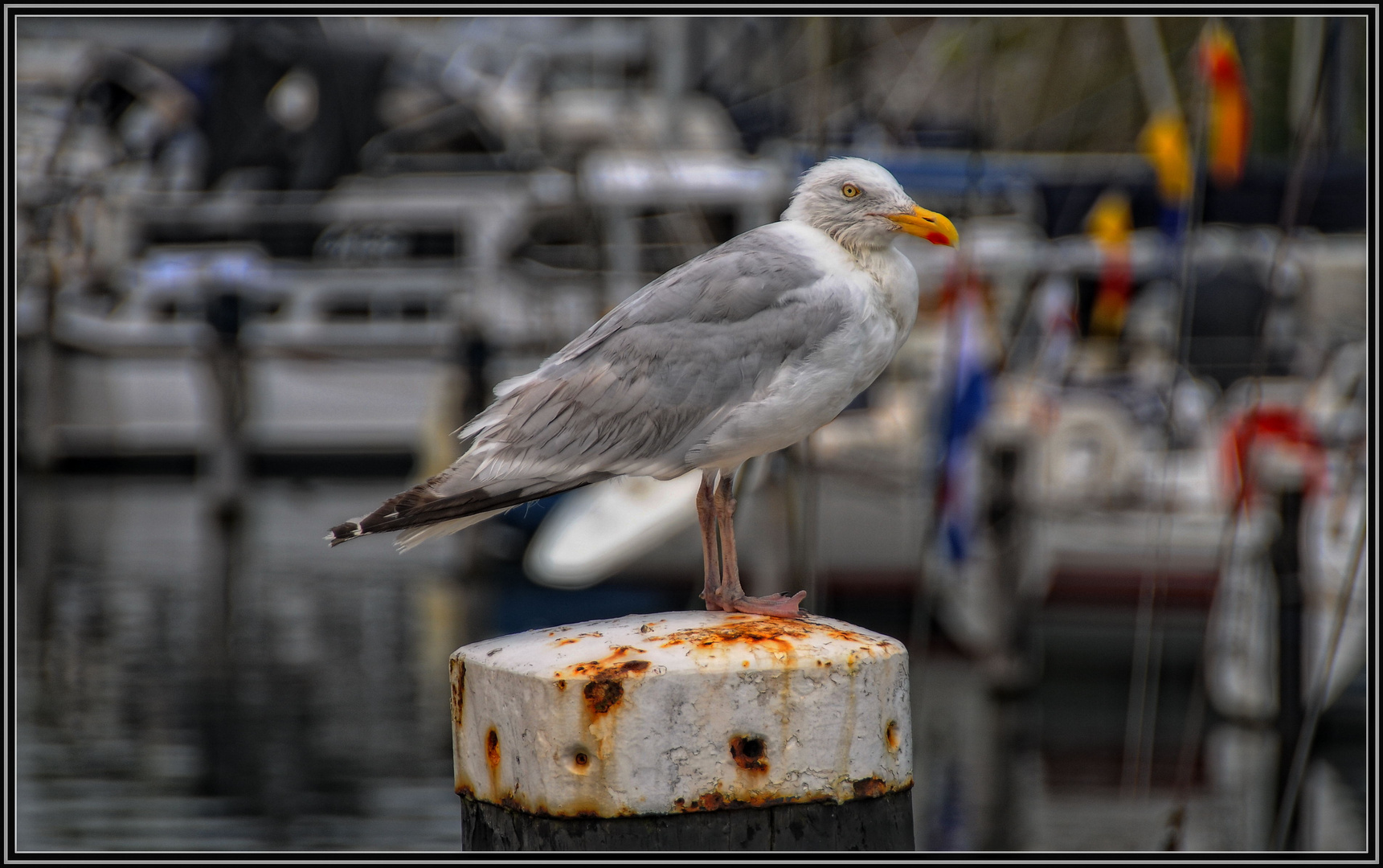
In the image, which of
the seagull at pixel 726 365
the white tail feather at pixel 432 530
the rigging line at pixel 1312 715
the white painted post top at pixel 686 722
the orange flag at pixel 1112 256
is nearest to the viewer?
the white painted post top at pixel 686 722

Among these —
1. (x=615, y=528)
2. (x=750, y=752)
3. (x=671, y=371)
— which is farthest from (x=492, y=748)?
(x=615, y=528)

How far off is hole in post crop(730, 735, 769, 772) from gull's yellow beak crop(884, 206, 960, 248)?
4.70ft

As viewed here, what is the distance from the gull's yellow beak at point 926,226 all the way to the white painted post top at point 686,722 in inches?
45.7

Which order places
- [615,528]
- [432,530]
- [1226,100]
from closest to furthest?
[432,530]
[1226,100]
[615,528]

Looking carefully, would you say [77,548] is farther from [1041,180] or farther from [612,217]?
[1041,180]

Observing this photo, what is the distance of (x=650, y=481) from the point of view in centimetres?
1432

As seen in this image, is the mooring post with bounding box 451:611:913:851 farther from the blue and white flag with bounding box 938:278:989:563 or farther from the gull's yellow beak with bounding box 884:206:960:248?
the blue and white flag with bounding box 938:278:989:563

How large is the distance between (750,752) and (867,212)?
1490 millimetres

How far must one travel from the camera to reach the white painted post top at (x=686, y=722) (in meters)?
3.17

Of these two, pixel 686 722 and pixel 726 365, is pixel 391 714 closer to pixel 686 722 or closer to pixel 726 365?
pixel 726 365

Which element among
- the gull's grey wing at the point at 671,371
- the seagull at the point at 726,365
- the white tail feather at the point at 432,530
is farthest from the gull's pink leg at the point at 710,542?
the white tail feather at the point at 432,530

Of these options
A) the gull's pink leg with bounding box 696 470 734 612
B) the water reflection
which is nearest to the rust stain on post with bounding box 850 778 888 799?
the gull's pink leg with bounding box 696 470 734 612

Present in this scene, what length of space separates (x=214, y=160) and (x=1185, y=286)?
1225 centimetres

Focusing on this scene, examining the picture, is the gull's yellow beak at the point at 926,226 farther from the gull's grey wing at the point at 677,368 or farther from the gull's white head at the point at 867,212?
the gull's grey wing at the point at 677,368
